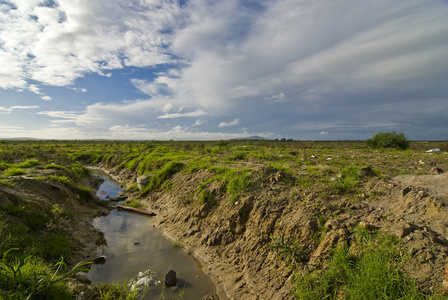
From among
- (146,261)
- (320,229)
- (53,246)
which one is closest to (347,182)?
(320,229)

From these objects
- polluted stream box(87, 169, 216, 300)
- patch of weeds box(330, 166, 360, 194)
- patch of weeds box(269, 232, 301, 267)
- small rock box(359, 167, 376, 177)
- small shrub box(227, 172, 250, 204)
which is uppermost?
small rock box(359, 167, 376, 177)

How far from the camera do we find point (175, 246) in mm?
9047

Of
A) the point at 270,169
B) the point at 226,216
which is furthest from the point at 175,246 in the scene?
the point at 270,169

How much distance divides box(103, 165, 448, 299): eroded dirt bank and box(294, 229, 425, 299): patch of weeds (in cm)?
23

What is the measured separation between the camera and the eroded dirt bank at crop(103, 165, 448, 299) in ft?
15.7

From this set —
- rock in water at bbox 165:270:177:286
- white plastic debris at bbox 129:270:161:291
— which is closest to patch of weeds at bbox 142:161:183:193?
white plastic debris at bbox 129:270:161:291

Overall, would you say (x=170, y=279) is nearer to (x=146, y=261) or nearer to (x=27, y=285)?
(x=146, y=261)

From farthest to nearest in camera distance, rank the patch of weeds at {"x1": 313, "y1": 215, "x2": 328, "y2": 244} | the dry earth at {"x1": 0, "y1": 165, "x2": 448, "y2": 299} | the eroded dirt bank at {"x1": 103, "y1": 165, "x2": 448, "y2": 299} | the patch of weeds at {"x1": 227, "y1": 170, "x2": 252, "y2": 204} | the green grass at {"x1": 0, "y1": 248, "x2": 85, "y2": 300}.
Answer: the patch of weeds at {"x1": 227, "y1": 170, "x2": 252, "y2": 204}
the patch of weeds at {"x1": 313, "y1": 215, "x2": 328, "y2": 244}
the dry earth at {"x1": 0, "y1": 165, "x2": 448, "y2": 299}
the eroded dirt bank at {"x1": 103, "y1": 165, "x2": 448, "y2": 299}
the green grass at {"x1": 0, "y1": 248, "x2": 85, "y2": 300}

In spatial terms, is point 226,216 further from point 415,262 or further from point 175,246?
point 415,262

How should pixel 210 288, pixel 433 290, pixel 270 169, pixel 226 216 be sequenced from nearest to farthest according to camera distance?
pixel 433 290
pixel 210 288
pixel 226 216
pixel 270 169

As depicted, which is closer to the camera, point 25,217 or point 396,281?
point 396,281

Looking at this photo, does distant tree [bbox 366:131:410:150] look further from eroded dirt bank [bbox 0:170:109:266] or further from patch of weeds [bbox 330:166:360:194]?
eroded dirt bank [bbox 0:170:109:266]

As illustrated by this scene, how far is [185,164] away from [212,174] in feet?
15.0

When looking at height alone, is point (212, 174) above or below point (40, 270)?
above
